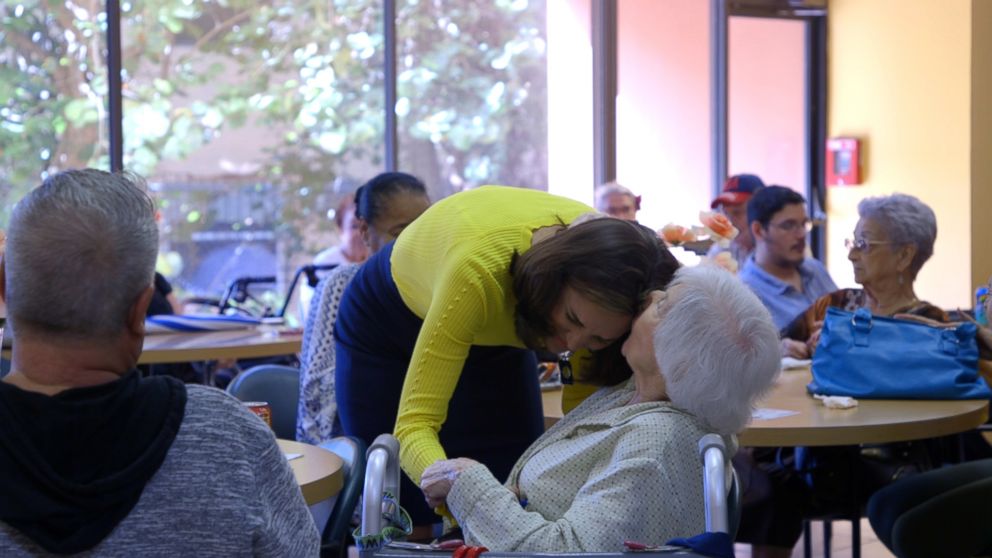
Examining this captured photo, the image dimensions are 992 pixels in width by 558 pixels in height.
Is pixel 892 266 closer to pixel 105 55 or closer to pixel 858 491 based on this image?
pixel 858 491

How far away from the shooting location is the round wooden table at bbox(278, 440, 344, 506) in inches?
90.7

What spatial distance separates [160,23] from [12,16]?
0.75 m

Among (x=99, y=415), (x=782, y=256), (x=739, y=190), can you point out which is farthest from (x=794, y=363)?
(x=99, y=415)

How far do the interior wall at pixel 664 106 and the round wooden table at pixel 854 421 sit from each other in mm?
4775

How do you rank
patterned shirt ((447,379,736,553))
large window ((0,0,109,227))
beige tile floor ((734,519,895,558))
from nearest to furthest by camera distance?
patterned shirt ((447,379,736,553)), beige tile floor ((734,519,895,558)), large window ((0,0,109,227))

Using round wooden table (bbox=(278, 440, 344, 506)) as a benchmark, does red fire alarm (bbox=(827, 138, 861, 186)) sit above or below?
above

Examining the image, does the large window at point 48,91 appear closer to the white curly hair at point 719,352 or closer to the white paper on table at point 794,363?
the white paper on table at point 794,363

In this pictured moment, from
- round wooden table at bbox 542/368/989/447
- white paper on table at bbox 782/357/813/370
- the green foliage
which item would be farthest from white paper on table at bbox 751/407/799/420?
the green foliage

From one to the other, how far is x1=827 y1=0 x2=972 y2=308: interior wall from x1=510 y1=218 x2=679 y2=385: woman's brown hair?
5639mm

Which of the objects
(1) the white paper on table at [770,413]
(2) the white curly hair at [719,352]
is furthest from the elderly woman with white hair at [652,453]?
(1) the white paper on table at [770,413]

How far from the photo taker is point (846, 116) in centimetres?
832

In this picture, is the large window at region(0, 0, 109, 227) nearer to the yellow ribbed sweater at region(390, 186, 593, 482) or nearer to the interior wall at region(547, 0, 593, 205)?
the interior wall at region(547, 0, 593, 205)

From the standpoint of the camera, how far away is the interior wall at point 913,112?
732cm

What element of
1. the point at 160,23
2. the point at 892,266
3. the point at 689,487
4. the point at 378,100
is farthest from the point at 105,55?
the point at 689,487
